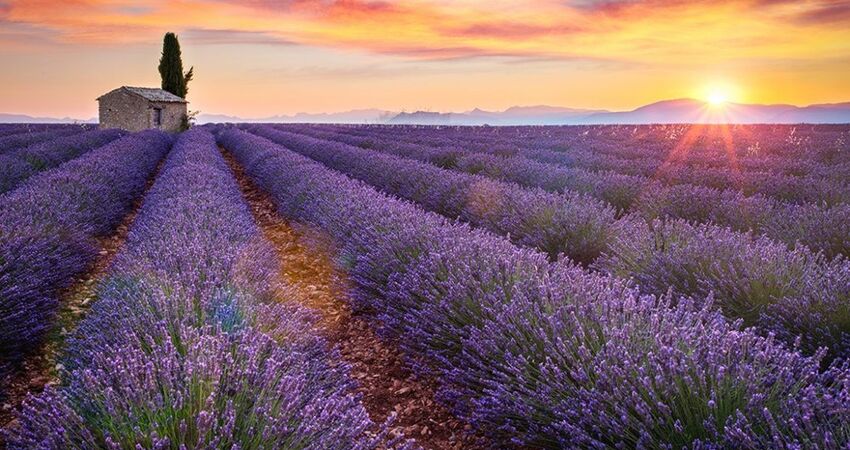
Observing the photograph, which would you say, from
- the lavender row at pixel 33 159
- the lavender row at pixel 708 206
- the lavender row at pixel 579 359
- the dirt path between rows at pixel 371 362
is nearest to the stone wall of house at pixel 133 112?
the lavender row at pixel 33 159

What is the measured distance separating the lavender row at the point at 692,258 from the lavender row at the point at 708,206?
0.33 metres

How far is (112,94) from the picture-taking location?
32.8 meters

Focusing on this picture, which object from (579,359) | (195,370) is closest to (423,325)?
(579,359)

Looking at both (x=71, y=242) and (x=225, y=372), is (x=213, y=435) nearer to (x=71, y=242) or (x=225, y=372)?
(x=225, y=372)

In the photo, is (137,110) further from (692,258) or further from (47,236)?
(692,258)

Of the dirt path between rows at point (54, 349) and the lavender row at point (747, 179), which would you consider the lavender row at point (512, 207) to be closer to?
the lavender row at point (747, 179)

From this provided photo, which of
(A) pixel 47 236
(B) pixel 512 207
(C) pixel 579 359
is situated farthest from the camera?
(B) pixel 512 207

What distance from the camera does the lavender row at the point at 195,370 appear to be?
5.82 feet

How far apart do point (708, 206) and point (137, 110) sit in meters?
31.0

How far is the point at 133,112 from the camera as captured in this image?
103 feet

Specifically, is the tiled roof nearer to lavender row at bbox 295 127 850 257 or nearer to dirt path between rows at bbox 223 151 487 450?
lavender row at bbox 295 127 850 257

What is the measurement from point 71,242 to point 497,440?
423cm

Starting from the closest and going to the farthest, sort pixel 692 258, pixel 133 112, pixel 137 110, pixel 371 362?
pixel 371 362 → pixel 692 258 → pixel 137 110 → pixel 133 112

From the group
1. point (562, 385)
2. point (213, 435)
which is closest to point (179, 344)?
point (213, 435)
